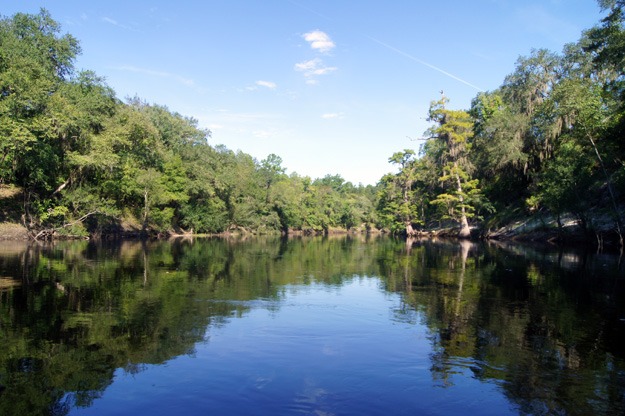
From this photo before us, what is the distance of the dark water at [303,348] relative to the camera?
19.9ft

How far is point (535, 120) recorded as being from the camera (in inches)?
1943

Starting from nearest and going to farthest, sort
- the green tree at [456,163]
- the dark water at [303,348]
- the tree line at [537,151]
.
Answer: the dark water at [303,348] → the tree line at [537,151] → the green tree at [456,163]

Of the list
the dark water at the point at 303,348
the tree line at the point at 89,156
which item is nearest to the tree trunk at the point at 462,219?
the tree line at the point at 89,156

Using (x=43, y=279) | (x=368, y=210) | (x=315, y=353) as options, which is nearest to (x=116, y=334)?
(x=315, y=353)

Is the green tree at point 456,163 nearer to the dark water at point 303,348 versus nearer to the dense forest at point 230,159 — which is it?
the dense forest at point 230,159

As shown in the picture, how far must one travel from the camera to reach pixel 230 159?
262 ft

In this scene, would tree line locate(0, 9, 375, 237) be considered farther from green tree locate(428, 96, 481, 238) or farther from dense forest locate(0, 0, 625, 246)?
green tree locate(428, 96, 481, 238)

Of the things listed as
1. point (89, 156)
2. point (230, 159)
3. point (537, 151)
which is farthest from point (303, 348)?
point (230, 159)

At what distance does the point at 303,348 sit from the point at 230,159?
7399 cm

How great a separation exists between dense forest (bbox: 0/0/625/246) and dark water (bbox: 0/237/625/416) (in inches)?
881

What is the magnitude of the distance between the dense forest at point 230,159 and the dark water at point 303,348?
22.4m

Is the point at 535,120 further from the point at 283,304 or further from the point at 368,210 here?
the point at 368,210

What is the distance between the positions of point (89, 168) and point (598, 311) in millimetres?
42944

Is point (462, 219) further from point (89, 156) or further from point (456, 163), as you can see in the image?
point (89, 156)
